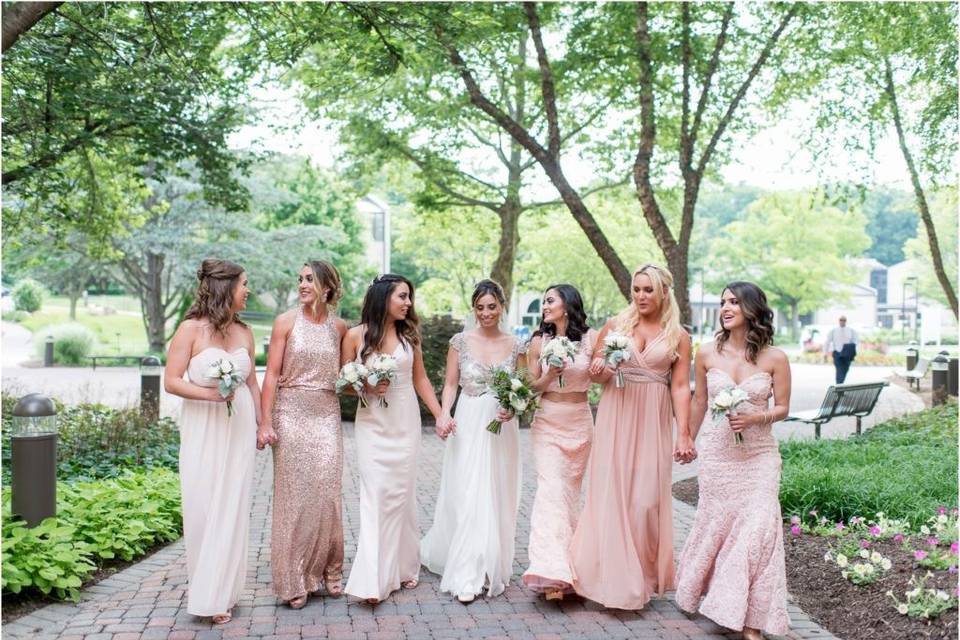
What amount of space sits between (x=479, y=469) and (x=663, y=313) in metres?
1.68

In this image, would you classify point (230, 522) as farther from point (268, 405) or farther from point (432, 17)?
point (432, 17)

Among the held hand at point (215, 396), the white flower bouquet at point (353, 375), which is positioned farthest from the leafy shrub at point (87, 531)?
the white flower bouquet at point (353, 375)

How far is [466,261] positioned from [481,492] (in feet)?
111

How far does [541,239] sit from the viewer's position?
1716 inches

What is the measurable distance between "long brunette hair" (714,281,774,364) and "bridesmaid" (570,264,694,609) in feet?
1.59

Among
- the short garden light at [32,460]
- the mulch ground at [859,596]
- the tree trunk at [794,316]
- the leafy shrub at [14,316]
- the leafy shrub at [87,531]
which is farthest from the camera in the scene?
the tree trunk at [794,316]

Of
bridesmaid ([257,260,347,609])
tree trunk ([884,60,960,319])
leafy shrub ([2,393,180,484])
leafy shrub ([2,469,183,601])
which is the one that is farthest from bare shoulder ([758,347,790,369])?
tree trunk ([884,60,960,319])

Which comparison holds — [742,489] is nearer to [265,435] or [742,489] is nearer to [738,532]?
[738,532]

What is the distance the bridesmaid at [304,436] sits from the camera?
623cm

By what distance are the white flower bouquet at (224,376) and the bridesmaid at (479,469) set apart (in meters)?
1.52

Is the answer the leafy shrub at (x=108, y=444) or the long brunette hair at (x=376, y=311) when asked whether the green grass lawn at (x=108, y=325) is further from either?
the long brunette hair at (x=376, y=311)

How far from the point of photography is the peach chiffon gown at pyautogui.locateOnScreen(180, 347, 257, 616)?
5.85 metres

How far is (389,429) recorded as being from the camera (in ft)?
21.5

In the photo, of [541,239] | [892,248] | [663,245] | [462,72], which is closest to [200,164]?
[462,72]
